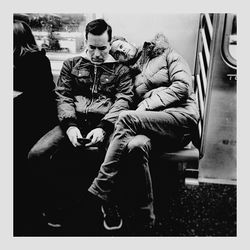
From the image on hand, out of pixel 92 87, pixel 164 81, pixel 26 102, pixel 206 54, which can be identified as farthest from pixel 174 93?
pixel 26 102

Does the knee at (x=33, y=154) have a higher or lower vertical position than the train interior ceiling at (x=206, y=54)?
lower

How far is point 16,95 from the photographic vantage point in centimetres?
227

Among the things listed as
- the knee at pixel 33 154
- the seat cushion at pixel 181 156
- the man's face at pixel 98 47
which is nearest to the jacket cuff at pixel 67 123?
the knee at pixel 33 154

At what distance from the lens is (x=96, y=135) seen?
2.24 m

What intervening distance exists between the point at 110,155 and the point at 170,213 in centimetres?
74

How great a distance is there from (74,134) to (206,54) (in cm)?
130

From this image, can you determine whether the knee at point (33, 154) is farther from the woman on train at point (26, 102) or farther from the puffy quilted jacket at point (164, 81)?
the puffy quilted jacket at point (164, 81)

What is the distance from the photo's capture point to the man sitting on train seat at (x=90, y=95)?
228cm

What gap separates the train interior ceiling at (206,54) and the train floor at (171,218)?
0.02 metres

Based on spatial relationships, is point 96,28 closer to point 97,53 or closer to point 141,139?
point 97,53

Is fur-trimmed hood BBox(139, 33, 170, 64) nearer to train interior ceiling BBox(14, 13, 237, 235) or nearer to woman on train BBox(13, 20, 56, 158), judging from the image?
train interior ceiling BBox(14, 13, 237, 235)

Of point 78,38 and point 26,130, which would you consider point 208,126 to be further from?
point 26,130

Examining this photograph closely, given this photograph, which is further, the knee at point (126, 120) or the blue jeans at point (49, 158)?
the blue jeans at point (49, 158)

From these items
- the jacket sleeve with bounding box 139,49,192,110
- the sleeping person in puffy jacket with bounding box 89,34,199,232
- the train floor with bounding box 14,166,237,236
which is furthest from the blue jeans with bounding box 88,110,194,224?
the train floor with bounding box 14,166,237,236
